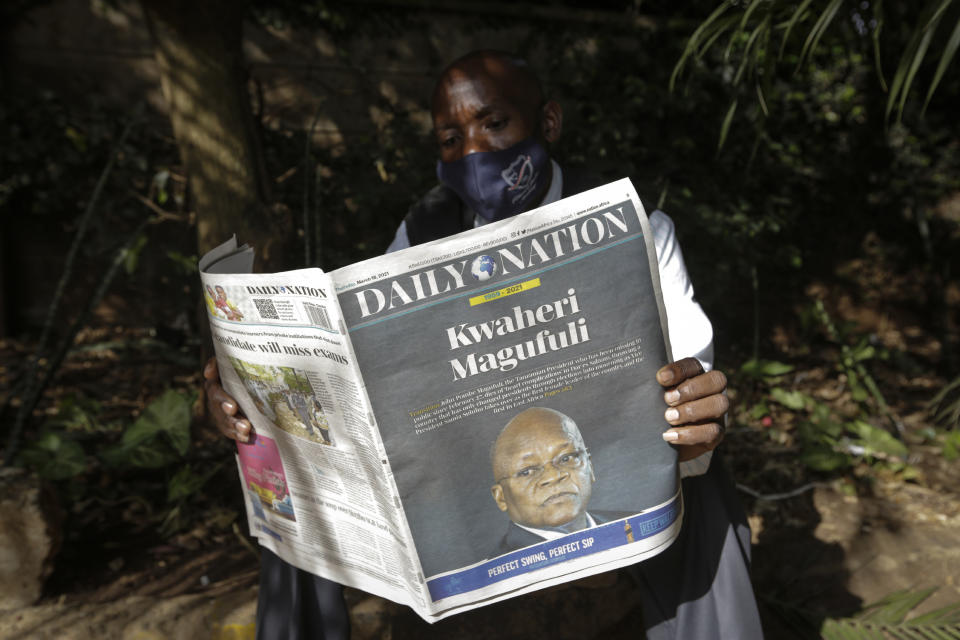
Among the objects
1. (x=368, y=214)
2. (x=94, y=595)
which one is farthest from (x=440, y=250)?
(x=368, y=214)

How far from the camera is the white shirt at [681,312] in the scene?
1.23 metres

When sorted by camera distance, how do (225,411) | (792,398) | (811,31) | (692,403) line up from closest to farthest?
(692,403), (225,411), (811,31), (792,398)

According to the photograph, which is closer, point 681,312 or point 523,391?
point 523,391

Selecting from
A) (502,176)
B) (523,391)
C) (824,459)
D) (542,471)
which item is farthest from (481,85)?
(824,459)

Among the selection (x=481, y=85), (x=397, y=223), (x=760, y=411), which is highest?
(x=397, y=223)

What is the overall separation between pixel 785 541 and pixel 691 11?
3.37 metres

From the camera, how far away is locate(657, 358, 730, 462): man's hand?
1065mm

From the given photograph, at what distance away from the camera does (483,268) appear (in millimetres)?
981

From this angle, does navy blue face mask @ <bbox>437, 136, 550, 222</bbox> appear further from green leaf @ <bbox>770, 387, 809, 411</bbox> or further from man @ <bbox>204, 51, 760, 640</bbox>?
green leaf @ <bbox>770, 387, 809, 411</bbox>

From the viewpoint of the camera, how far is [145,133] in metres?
3.55

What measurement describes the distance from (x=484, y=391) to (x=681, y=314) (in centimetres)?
49

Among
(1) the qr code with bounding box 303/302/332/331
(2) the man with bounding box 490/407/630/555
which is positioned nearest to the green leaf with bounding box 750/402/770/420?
(2) the man with bounding box 490/407/630/555

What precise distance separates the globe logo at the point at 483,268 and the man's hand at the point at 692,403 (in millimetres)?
327

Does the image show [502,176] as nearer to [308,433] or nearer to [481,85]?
[481,85]
